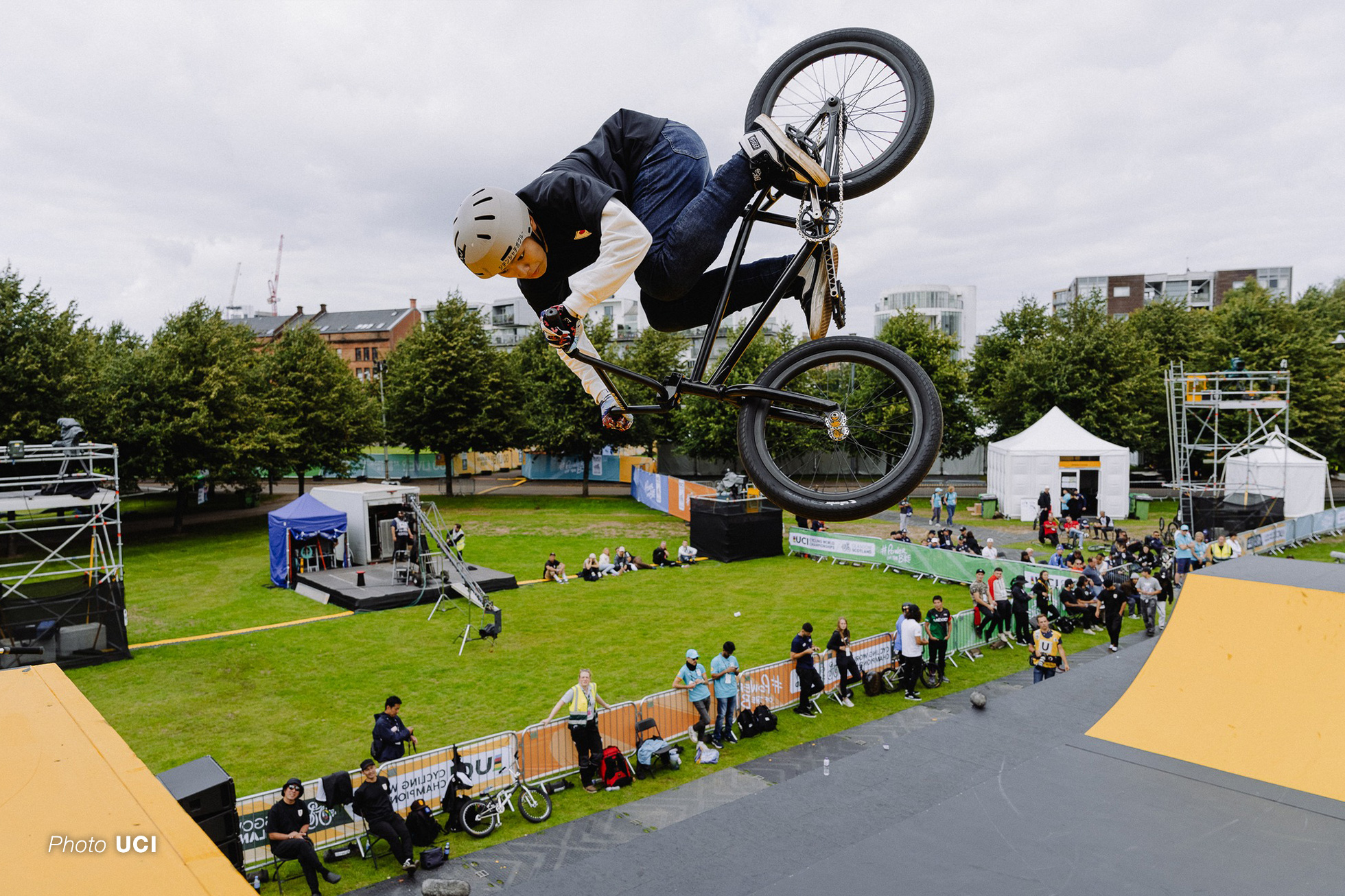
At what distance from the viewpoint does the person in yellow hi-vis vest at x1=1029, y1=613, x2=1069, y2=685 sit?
1457 cm

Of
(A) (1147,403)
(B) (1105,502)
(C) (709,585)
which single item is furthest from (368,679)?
(A) (1147,403)

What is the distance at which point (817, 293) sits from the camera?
4629mm

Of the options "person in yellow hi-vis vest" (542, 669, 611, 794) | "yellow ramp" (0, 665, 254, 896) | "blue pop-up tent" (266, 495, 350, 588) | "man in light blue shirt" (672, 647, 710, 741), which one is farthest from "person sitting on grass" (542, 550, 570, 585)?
"yellow ramp" (0, 665, 254, 896)

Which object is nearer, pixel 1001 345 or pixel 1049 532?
pixel 1049 532

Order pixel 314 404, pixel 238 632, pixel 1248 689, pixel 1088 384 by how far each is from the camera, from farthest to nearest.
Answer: pixel 314 404 → pixel 1088 384 → pixel 238 632 → pixel 1248 689

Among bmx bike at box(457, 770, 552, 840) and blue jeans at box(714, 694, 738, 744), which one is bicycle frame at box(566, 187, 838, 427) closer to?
bmx bike at box(457, 770, 552, 840)

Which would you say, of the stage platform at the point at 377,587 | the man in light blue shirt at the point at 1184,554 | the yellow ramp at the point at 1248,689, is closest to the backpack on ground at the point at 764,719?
the yellow ramp at the point at 1248,689

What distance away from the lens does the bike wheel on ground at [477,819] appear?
1009 centimetres

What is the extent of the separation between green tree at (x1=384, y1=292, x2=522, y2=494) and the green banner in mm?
18964

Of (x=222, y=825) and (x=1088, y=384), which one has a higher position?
(x=1088, y=384)

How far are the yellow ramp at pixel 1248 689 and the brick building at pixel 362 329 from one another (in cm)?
8075

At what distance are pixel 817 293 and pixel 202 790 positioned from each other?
780 cm

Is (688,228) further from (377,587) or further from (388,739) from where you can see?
(377,587)

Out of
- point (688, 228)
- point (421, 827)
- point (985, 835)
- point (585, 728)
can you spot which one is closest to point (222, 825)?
point (421, 827)
